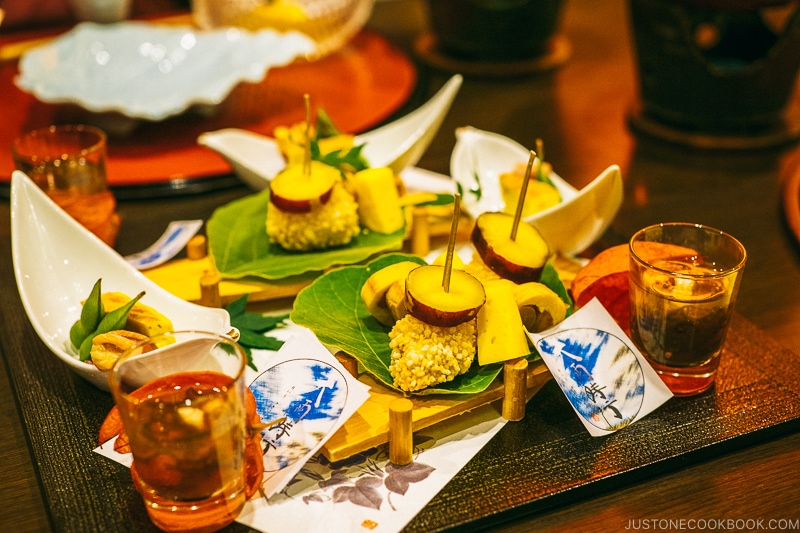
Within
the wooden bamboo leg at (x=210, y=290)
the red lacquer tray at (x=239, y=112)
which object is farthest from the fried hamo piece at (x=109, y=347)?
the red lacquer tray at (x=239, y=112)

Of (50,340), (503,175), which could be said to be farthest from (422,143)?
(50,340)

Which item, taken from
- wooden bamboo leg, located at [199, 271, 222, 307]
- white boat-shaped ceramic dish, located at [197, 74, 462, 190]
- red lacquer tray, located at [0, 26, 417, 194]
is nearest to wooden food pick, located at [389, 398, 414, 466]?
wooden bamboo leg, located at [199, 271, 222, 307]

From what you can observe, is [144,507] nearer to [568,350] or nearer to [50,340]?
[50,340]

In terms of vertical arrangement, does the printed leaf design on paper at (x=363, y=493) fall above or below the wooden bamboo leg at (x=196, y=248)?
above

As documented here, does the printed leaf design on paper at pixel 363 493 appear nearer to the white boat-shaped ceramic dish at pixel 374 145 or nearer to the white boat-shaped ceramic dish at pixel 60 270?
the white boat-shaped ceramic dish at pixel 60 270

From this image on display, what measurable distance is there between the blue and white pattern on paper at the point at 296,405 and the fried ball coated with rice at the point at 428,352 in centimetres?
7

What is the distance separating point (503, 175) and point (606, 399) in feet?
1.76

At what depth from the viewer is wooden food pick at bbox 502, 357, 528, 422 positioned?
0.95 metres

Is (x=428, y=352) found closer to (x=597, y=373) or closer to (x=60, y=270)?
(x=597, y=373)

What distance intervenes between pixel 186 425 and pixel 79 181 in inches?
27.4

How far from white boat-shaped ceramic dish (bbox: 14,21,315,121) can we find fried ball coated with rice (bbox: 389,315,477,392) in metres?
0.96

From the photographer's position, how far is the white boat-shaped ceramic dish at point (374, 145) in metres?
A: 1.43

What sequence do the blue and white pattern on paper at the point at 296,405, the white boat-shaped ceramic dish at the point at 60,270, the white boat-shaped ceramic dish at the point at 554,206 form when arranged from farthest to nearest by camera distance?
the white boat-shaped ceramic dish at the point at 554,206, the white boat-shaped ceramic dish at the point at 60,270, the blue and white pattern on paper at the point at 296,405

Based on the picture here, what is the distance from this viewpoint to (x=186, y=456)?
78cm
